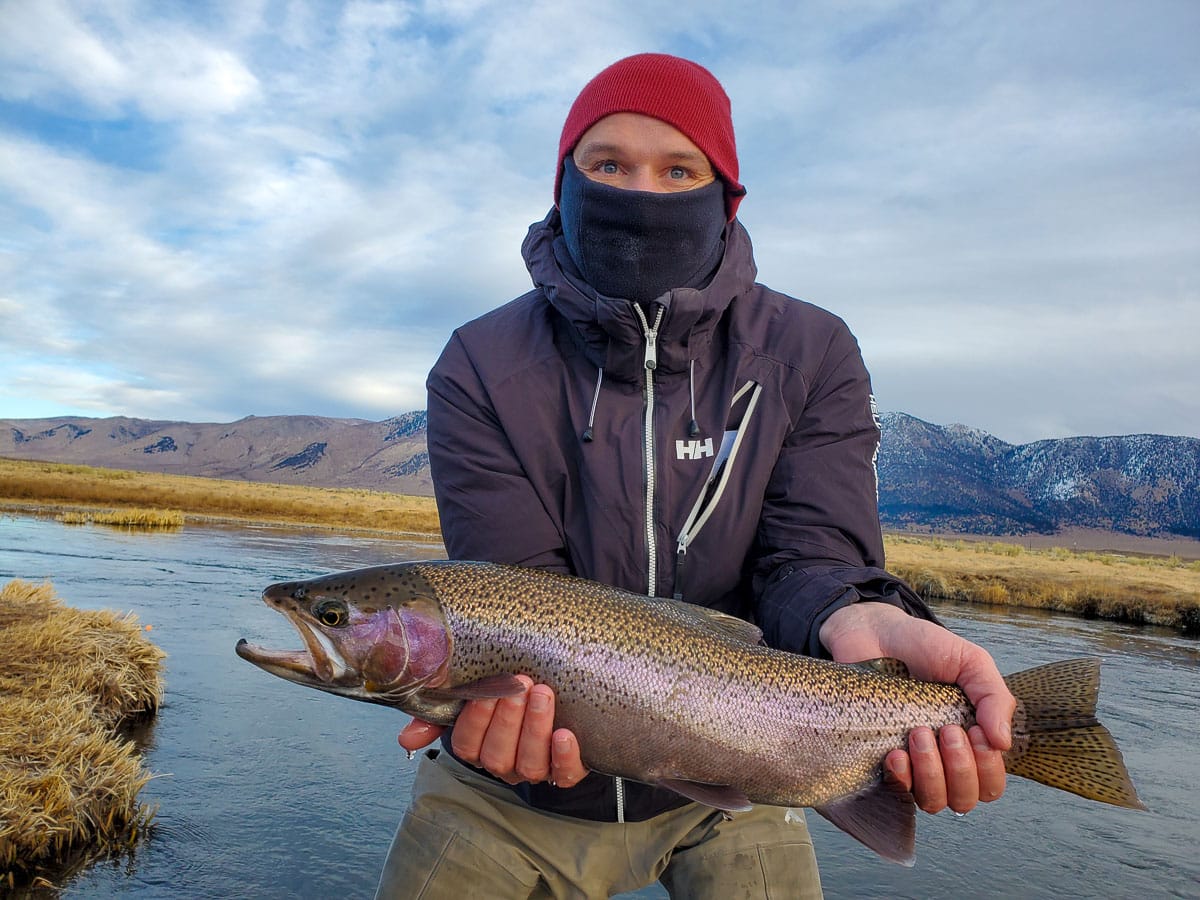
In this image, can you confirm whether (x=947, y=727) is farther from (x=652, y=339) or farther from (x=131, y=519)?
(x=131, y=519)

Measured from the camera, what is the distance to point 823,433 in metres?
3.31

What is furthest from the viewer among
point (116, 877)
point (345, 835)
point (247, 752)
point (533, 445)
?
point (247, 752)

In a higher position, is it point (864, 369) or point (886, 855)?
point (864, 369)

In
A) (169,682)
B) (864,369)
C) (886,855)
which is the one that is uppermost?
(864,369)

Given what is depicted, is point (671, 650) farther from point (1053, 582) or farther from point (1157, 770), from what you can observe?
point (1053, 582)

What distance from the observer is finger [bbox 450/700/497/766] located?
2.67 meters

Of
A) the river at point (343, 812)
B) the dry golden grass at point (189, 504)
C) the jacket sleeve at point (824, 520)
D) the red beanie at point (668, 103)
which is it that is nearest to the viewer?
the jacket sleeve at point (824, 520)

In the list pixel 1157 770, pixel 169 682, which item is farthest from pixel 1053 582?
pixel 169 682

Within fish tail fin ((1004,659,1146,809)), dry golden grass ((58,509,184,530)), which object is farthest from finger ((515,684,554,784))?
dry golden grass ((58,509,184,530))

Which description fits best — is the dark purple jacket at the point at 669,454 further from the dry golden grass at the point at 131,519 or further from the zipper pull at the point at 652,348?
the dry golden grass at the point at 131,519

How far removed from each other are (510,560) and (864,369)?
1.65 metres

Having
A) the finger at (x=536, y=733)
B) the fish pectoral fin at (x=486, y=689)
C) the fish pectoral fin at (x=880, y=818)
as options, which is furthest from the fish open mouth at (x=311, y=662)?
the fish pectoral fin at (x=880, y=818)

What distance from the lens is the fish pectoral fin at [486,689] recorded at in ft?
8.57

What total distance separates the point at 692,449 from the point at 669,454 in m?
0.09
